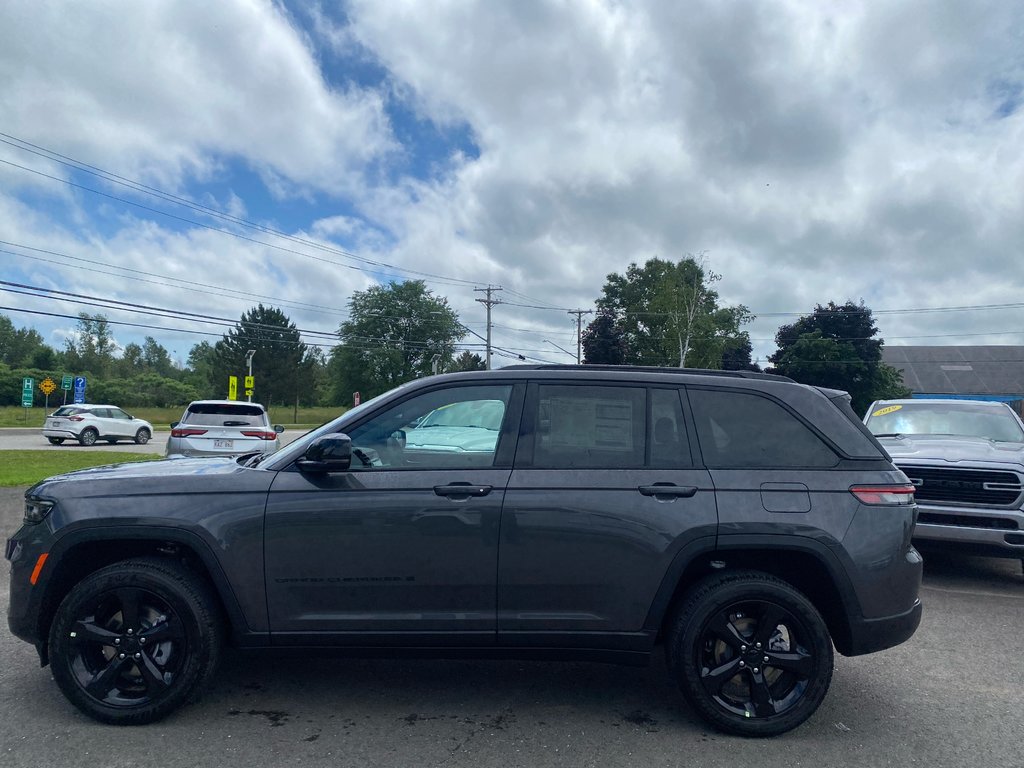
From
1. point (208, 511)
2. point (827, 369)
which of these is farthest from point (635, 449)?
point (827, 369)

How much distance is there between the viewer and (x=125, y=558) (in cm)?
368

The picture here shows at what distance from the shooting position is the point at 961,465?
21.6 ft

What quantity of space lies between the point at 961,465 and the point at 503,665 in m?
4.77

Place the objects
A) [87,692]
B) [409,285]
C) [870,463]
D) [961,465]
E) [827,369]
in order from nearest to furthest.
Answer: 1. [87,692]
2. [870,463]
3. [961,465]
4. [827,369]
5. [409,285]

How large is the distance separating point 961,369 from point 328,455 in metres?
72.7

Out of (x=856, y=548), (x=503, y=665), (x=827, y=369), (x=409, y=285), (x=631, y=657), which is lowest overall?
(x=503, y=665)

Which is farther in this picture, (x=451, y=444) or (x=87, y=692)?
(x=451, y=444)

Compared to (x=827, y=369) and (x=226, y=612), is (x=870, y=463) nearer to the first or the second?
(x=226, y=612)

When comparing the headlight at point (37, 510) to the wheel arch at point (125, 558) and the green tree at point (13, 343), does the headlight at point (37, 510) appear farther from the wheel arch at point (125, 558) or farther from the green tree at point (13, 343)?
the green tree at point (13, 343)

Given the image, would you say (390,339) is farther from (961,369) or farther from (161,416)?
(961,369)

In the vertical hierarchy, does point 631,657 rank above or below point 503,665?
above

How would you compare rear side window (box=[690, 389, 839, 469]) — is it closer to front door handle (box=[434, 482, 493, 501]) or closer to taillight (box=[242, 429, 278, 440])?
front door handle (box=[434, 482, 493, 501])

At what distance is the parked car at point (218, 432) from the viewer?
39.0ft

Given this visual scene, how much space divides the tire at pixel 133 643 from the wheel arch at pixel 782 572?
223 centimetres
